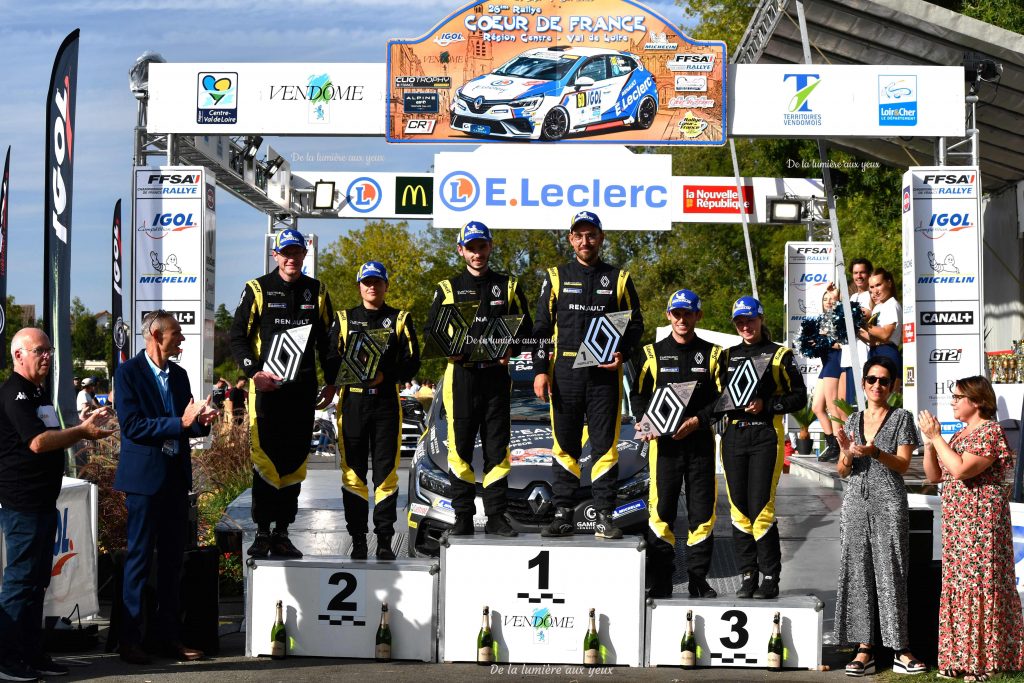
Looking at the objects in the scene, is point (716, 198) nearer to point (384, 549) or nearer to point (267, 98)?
point (267, 98)

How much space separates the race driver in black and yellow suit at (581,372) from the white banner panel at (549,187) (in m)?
6.59

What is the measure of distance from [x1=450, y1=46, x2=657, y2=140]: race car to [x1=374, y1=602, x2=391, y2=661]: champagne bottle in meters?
7.05

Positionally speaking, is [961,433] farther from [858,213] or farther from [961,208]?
[858,213]

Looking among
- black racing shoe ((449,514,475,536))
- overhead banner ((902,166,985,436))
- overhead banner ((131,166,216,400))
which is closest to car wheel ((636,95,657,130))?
overhead banner ((902,166,985,436))

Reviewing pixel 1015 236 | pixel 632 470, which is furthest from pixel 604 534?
pixel 1015 236

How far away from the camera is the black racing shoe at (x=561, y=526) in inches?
303

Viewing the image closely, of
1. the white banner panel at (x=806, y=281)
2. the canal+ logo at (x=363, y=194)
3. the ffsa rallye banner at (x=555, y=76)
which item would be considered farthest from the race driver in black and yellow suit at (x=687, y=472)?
the white banner panel at (x=806, y=281)

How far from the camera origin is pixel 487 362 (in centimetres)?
782

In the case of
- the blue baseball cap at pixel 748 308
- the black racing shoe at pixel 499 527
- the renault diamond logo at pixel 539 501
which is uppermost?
Answer: the blue baseball cap at pixel 748 308

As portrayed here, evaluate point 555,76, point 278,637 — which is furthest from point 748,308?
point 555,76

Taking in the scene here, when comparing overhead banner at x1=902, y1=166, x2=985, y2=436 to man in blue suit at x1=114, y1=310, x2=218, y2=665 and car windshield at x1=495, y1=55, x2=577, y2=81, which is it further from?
man in blue suit at x1=114, y1=310, x2=218, y2=665

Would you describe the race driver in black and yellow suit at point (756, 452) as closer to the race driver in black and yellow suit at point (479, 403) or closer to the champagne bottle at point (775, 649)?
the champagne bottle at point (775, 649)

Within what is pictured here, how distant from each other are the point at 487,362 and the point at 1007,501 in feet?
10.9

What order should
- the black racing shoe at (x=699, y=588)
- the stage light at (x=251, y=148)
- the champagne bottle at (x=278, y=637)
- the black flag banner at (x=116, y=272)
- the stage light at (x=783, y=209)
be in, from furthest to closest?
the stage light at (x=783, y=209)
the stage light at (x=251, y=148)
the black flag banner at (x=116, y=272)
the black racing shoe at (x=699, y=588)
the champagne bottle at (x=278, y=637)
